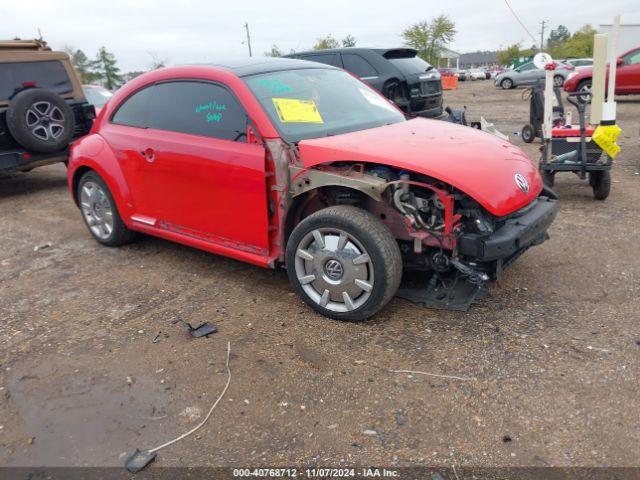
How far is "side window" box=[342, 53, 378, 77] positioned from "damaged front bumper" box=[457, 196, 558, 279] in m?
5.20

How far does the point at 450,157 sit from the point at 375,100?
1469mm

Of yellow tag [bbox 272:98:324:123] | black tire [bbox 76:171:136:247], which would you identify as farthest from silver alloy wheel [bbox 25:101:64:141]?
yellow tag [bbox 272:98:324:123]

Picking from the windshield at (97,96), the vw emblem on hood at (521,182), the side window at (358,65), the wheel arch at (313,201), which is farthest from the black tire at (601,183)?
the windshield at (97,96)

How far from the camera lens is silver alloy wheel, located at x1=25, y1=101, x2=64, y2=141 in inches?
273

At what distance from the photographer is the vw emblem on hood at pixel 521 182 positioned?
3.33m

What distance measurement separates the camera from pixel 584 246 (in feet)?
15.3

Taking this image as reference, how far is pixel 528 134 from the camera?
9.73 m

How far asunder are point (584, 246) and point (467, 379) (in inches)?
97.6

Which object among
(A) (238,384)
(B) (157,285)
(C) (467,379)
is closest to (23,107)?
(B) (157,285)

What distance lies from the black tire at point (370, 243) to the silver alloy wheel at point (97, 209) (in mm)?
2422

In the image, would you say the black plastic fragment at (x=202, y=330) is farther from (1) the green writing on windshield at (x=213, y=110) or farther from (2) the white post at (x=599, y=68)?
(2) the white post at (x=599, y=68)

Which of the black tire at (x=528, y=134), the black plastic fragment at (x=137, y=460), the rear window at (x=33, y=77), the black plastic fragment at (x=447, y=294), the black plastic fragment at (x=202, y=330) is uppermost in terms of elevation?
the rear window at (x=33, y=77)

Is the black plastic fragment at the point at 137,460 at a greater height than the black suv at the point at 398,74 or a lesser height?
lesser

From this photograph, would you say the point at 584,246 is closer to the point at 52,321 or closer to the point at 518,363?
the point at 518,363
